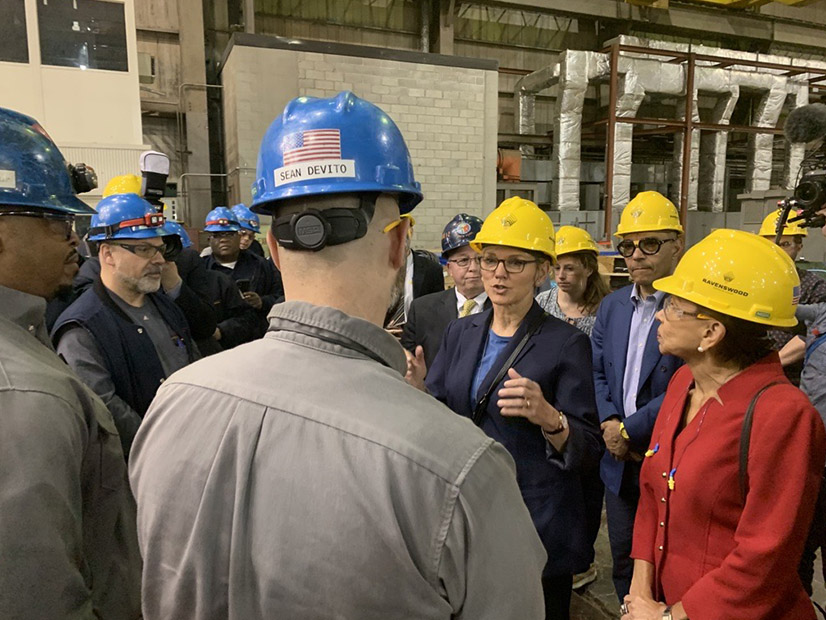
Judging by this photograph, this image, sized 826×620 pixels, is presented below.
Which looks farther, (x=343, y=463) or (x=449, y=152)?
(x=449, y=152)

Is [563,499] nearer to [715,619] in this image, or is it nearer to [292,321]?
[715,619]

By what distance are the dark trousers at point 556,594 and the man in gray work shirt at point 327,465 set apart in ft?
4.56

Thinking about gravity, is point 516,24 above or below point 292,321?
above

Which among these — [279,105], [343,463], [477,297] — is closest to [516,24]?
[279,105]

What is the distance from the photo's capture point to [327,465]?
30.9 inches

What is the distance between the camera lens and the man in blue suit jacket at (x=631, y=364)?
248 centimetres

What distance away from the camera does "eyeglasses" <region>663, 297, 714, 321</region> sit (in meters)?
1.78

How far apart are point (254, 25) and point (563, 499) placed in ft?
42.4

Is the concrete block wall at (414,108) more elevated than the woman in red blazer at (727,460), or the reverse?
the concrete block wall at (414,108)

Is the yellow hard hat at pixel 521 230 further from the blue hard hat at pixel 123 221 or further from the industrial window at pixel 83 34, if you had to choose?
the industrial window at pixel 83 34

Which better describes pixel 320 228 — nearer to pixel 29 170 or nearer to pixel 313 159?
pixel 313 159

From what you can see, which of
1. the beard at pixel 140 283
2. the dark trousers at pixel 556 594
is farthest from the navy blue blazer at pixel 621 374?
the beard at pixel 140 283

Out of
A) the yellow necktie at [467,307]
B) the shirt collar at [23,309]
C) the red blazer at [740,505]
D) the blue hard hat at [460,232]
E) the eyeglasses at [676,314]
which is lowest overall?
the red blazer at [740,505]

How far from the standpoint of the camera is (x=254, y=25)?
12.1 metres
